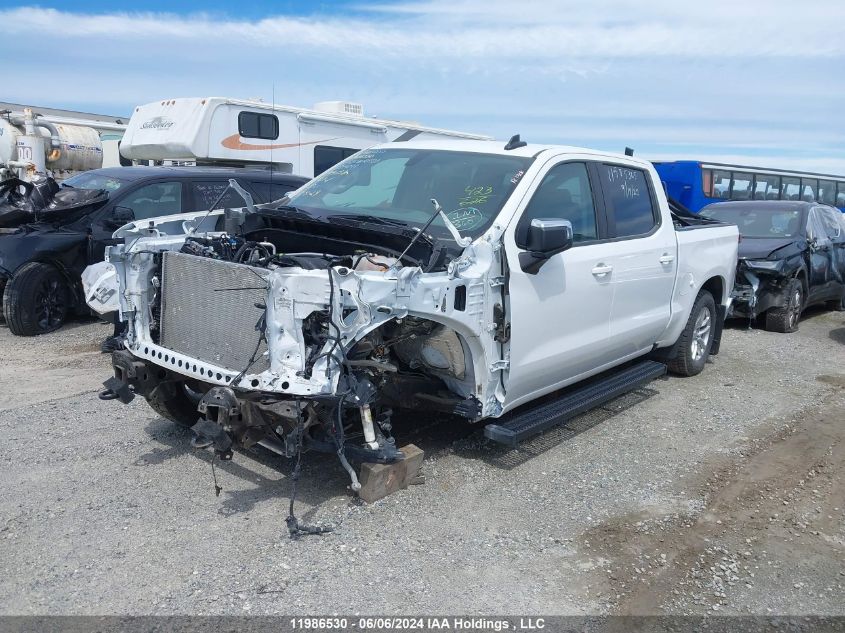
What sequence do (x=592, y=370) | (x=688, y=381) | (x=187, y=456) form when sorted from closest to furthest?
(x=187, y=456)
(x=592, y=370)
(x=688, y=381)

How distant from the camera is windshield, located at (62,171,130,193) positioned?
895 centimetres

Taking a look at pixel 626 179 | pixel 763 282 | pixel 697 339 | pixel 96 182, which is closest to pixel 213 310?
pixel 626 179

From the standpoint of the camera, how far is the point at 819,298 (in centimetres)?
1081

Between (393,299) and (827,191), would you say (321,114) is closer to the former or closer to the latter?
(393,299)

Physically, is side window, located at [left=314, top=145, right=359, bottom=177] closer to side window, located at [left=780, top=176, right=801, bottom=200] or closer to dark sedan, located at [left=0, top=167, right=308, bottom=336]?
dark sedan, located at [left=0, top=167, right=308, bottom=336]

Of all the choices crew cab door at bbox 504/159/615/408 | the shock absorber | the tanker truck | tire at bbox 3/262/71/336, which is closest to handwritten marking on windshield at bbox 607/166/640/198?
crew cab door at bbox 504/159/615/408

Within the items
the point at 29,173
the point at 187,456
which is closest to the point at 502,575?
the point at 187,456

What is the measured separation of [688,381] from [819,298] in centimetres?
475

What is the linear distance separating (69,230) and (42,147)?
6.39 meters

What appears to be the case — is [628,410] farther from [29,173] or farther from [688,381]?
[29,173]

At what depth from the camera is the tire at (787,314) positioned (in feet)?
32.2

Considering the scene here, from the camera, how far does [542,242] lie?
4.36 metres

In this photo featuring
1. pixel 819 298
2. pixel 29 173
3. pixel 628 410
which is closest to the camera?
pixel 628 410

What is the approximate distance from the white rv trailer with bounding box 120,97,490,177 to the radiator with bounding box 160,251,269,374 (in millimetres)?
7663
